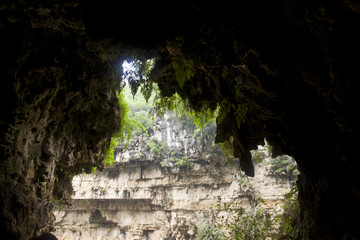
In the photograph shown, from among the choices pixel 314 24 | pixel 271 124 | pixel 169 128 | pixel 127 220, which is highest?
pixel 169 128

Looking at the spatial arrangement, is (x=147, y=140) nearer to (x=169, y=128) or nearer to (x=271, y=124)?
(x=169, y=128)

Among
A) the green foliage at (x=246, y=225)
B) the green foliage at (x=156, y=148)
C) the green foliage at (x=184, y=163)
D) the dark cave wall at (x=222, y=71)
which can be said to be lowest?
the green foliage at (x=246, y=225)

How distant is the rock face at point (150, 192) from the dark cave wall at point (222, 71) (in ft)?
47.1

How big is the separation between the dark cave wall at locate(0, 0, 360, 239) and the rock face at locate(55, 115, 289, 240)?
14346mm

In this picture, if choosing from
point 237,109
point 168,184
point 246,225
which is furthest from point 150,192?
point 237,109

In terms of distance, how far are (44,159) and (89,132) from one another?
174cm

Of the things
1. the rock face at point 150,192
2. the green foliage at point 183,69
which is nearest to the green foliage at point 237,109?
the green foliage at point 183,69

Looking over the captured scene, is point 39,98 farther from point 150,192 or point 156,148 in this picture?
point 150,192

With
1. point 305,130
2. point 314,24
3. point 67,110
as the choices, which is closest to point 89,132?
point 67,110

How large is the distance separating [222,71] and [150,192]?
16.8 m

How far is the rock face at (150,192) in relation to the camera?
18.1 metres

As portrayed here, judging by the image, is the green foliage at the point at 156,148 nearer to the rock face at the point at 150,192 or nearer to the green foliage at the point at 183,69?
the rock face at the point at 150,192

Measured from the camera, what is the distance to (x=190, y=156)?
18859 mm

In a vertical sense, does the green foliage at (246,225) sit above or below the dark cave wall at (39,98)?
below
